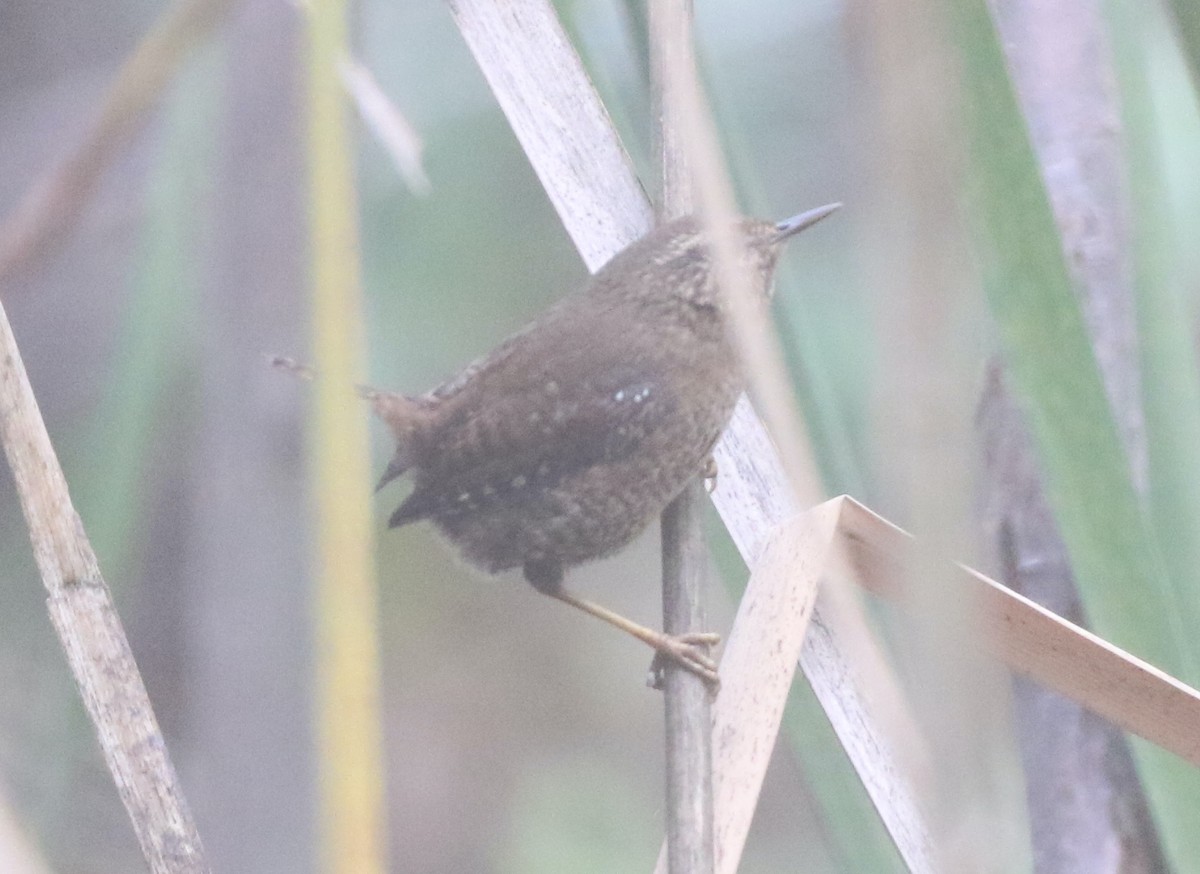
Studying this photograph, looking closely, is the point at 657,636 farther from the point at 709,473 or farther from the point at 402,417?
the point at 402,417

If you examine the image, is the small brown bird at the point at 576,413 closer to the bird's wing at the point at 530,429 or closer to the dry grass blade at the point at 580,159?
the bird's wing at the point at 530,429

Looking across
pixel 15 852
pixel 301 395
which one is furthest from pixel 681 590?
pixel 301 395

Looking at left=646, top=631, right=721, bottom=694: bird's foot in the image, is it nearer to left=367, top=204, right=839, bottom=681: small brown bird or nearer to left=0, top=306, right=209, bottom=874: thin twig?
left=367, top=204, right=839, bottom=681: small brown bird

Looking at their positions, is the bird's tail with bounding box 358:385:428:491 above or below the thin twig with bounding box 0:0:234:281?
below

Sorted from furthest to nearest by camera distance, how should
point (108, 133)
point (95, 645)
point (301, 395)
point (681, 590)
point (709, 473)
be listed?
point (301, 395) → point (108, 133) → point (709, 473) → point (681, 590) → point (95, 645)


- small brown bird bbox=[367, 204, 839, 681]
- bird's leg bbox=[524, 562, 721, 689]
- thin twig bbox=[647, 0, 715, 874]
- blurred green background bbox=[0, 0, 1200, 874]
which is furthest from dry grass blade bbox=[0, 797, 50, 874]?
small brown bird bbox=[367, 204, 839, 681]
